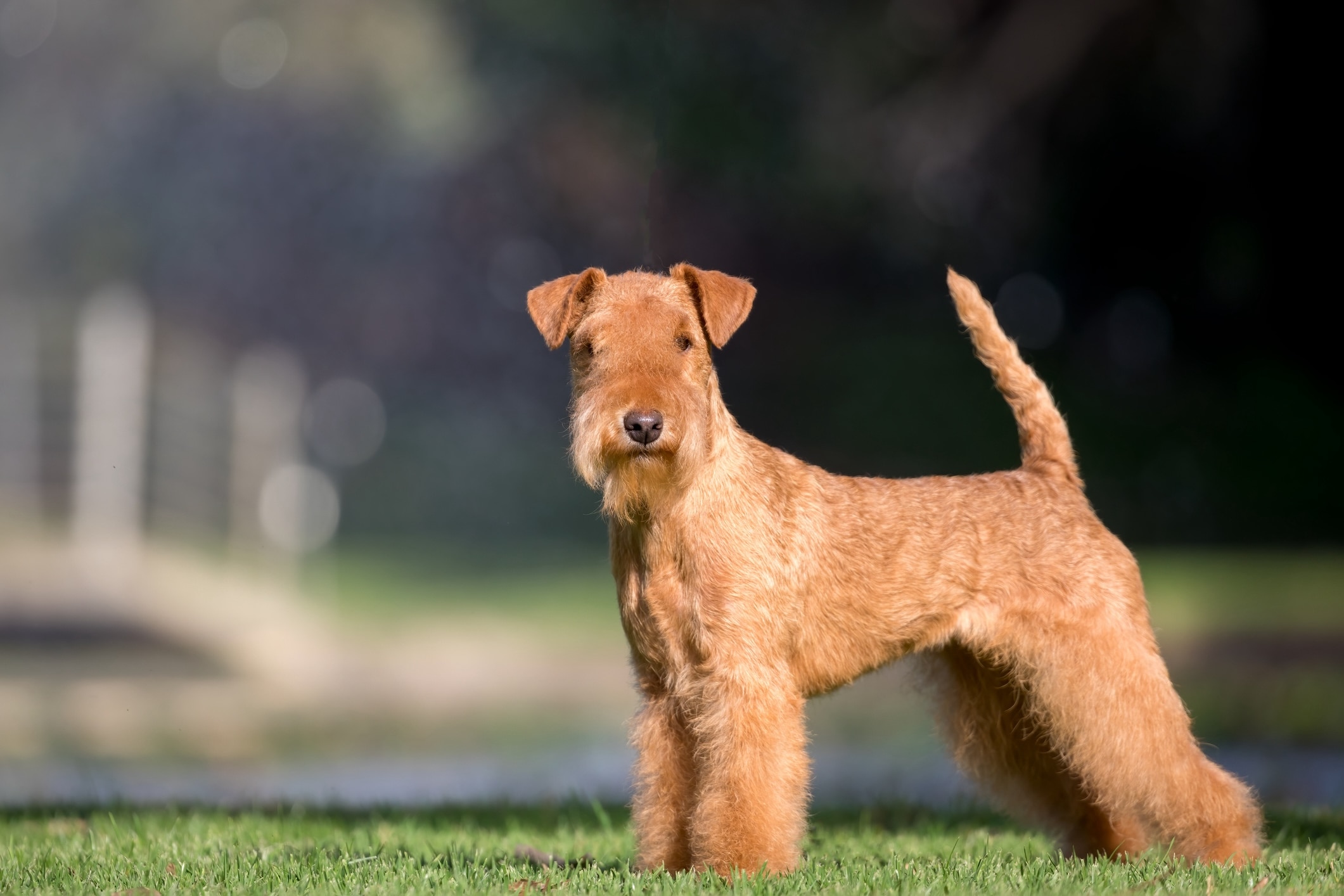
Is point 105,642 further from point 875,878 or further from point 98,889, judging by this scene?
point 875,878

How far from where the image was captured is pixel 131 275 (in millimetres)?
19438

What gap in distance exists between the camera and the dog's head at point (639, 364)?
3.17 meters

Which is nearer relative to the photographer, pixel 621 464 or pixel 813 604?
pixel 621 464

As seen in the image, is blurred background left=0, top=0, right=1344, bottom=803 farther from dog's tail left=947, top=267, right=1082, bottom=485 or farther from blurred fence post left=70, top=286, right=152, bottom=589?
dog's tail left=947, top=267, right=1082, bottom=485

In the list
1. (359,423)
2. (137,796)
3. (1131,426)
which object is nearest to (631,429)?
(137,796)

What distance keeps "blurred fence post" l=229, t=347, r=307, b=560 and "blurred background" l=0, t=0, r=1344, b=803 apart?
0.05 m

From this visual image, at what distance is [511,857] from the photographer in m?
3.81

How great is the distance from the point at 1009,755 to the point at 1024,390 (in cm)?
109

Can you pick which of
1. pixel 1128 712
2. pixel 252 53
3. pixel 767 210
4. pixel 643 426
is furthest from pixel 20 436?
pixel 1128 712

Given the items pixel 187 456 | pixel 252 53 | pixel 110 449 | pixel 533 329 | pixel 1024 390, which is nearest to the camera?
pixel 1024 390

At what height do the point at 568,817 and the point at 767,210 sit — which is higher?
the point at 767,210

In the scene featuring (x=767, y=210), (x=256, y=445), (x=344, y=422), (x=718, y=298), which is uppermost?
(x=767, y=210)

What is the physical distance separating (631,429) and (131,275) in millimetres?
18117

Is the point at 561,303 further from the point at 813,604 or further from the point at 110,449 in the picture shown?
the point at 110,449
